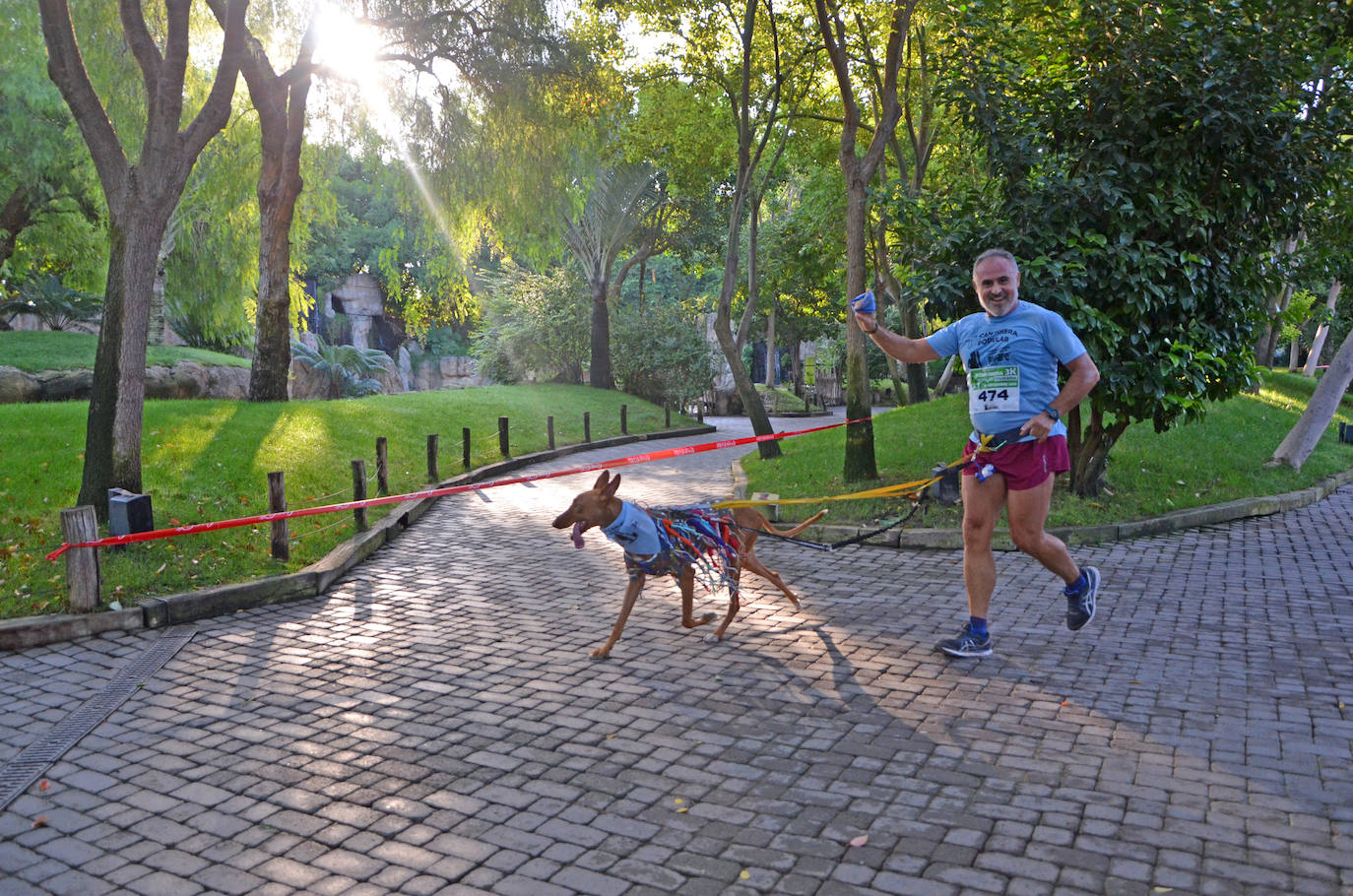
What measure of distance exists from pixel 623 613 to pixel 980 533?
2197 millimetres

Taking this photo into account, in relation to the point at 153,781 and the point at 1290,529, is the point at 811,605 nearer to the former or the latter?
the point at 153,781

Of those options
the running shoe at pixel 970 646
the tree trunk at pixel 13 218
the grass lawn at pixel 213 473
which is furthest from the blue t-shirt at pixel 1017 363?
the tree trunk at pixel 13 218

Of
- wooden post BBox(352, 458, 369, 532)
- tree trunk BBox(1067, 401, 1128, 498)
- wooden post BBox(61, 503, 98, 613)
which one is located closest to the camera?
wooden post BBox(61, 503, 98, 613)

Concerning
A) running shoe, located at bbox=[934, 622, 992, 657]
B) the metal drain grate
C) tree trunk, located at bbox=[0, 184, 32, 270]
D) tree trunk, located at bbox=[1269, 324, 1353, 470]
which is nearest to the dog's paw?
running shoe, located at bbox=[934, 622, 992, 657]

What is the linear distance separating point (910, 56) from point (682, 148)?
4816 mm

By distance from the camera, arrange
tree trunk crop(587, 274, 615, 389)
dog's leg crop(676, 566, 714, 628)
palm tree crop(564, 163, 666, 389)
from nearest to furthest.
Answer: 1. dog's leg crop(676, 566, 714, 628)
2. palm tree crop(564, 163, 666, 389)
3. tree trunk crop(587, 274, 615, 389)

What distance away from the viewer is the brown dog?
19.3ft

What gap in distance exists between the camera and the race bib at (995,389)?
590 centimetres

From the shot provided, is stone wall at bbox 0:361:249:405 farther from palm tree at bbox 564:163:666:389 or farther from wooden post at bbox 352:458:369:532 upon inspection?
palm tree at bbox 564:163:666:389

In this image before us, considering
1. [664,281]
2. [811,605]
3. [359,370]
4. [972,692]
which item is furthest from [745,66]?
[664,281]

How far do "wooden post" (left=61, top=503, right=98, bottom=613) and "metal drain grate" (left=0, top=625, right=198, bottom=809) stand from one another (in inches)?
23.9

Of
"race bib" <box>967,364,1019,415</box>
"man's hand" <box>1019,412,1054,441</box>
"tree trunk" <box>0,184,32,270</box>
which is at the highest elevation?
"tree trunk" <box>0,184,32,270</box>

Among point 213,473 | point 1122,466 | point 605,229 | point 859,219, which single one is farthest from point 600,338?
point 1122,466

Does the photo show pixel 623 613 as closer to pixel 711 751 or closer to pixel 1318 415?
pixel 711 751
